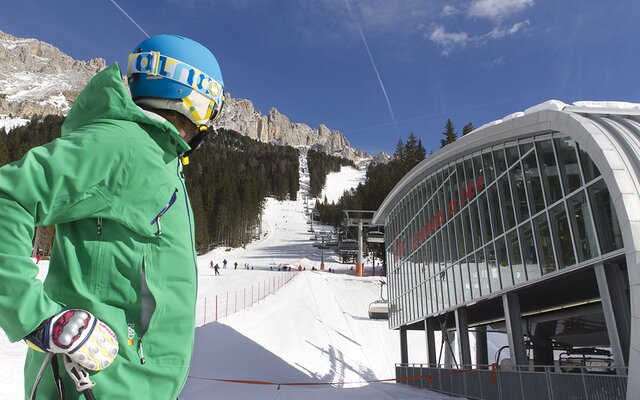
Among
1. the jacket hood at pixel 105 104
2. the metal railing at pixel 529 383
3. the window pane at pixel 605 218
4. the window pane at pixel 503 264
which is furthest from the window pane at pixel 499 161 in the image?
the jacket hood at pixel 105 104

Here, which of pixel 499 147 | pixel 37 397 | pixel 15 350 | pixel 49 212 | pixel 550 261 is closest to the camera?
pixel 49 212

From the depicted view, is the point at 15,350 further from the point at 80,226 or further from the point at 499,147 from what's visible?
the point at 499,147

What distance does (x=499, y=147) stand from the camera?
1425 centimetres

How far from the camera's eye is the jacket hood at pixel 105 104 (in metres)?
1.69

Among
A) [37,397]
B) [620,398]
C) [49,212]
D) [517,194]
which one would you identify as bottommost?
[620,398]

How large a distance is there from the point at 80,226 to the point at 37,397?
0.61m

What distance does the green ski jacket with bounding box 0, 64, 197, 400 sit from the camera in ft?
4.25

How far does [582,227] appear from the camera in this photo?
9938 mm

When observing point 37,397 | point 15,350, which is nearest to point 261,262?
point 15,350

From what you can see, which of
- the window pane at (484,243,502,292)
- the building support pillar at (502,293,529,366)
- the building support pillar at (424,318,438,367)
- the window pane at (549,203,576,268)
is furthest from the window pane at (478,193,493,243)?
the building support pillar at (424,318,438,367)

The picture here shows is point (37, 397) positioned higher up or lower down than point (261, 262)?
lower down

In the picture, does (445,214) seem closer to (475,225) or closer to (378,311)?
(475,225)

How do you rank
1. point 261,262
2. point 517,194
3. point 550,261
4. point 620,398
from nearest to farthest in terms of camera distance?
1. point 620,398
2. point 550,261
3. point 517,194
4. point 261,262

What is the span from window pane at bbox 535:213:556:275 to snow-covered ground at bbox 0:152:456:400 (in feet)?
18.7
